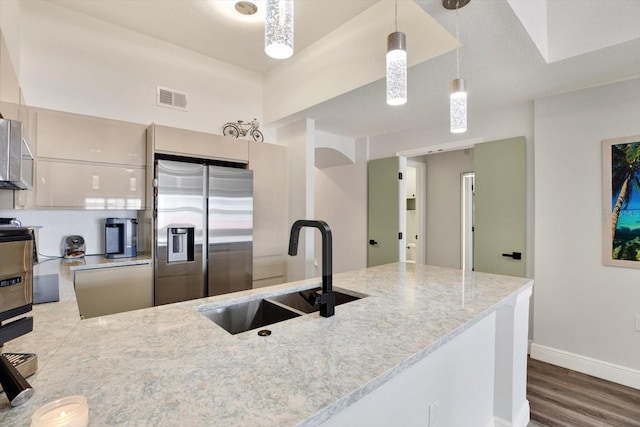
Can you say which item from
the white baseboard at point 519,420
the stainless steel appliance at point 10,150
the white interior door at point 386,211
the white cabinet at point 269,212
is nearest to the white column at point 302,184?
the white cabinet at point 269,212

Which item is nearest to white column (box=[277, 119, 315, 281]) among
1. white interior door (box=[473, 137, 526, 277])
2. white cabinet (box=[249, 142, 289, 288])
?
white cabinet (box=[249, 142, 289, 288])

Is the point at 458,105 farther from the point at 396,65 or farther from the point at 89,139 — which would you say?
the point at 89,139

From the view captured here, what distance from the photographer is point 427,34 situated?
2.16 m

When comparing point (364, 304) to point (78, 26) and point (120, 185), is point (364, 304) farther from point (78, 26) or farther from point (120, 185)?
point (78, 26)

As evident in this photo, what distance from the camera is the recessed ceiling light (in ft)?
8.31

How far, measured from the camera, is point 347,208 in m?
4.89

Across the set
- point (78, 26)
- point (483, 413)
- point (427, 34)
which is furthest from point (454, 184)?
point (78, 26)

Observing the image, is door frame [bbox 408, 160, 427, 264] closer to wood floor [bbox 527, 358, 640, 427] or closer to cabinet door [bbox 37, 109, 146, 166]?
wood floor [bbox 527, 358, 640, 427]

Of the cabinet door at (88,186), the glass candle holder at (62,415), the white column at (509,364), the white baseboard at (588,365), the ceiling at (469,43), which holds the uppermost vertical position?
the ceiling at (469,43)

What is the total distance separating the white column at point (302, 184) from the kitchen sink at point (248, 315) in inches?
79.1

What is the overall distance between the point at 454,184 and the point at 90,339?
17.0 ft

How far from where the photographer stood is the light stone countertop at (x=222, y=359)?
67 centimetres

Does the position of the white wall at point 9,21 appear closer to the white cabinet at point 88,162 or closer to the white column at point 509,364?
the white cabinet at point 88,162

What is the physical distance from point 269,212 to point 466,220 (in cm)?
324
